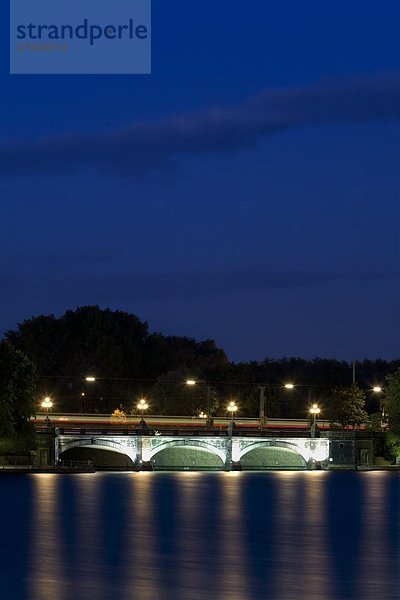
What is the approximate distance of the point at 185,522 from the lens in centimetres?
7438

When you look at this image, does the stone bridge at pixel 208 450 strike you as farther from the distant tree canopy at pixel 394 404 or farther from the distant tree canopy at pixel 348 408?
the distant tree canopy at pixel 348 408

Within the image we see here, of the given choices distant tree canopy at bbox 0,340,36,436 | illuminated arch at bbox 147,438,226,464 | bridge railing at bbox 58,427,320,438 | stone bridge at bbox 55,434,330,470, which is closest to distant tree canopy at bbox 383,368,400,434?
stone bridge at bbox 55,434,330,470

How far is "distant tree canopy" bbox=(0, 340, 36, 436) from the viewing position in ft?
313

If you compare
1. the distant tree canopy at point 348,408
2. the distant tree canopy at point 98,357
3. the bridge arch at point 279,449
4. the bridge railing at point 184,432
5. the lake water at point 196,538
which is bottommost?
the lake water at point 196,538

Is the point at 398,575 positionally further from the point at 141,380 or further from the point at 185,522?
the point at 141,380

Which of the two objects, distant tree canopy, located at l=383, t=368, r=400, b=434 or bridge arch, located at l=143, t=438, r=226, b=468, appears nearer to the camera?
bridge arch, located at l=143, t=438, r=226, b=468

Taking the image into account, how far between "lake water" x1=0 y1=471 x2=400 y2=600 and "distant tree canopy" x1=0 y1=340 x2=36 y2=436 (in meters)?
3.85

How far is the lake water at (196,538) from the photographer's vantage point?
51.9m

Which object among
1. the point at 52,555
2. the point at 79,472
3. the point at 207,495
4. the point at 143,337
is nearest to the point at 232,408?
the point at 79,472

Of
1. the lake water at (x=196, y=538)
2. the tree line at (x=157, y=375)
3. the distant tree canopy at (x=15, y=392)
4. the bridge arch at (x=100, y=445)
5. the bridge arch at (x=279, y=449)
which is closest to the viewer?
the lake water at (x=196, y=538)

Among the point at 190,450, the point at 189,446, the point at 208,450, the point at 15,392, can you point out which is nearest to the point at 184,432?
the point at 189,446

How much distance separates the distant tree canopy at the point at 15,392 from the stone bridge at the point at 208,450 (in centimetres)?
485

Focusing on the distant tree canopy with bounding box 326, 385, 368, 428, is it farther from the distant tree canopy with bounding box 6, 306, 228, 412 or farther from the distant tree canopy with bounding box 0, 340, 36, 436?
the distant tree canopy with bounding box 0, 340, 36, 436

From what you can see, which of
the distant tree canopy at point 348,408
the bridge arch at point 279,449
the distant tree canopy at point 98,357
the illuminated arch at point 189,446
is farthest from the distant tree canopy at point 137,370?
the illuminated arch at point 189,446
